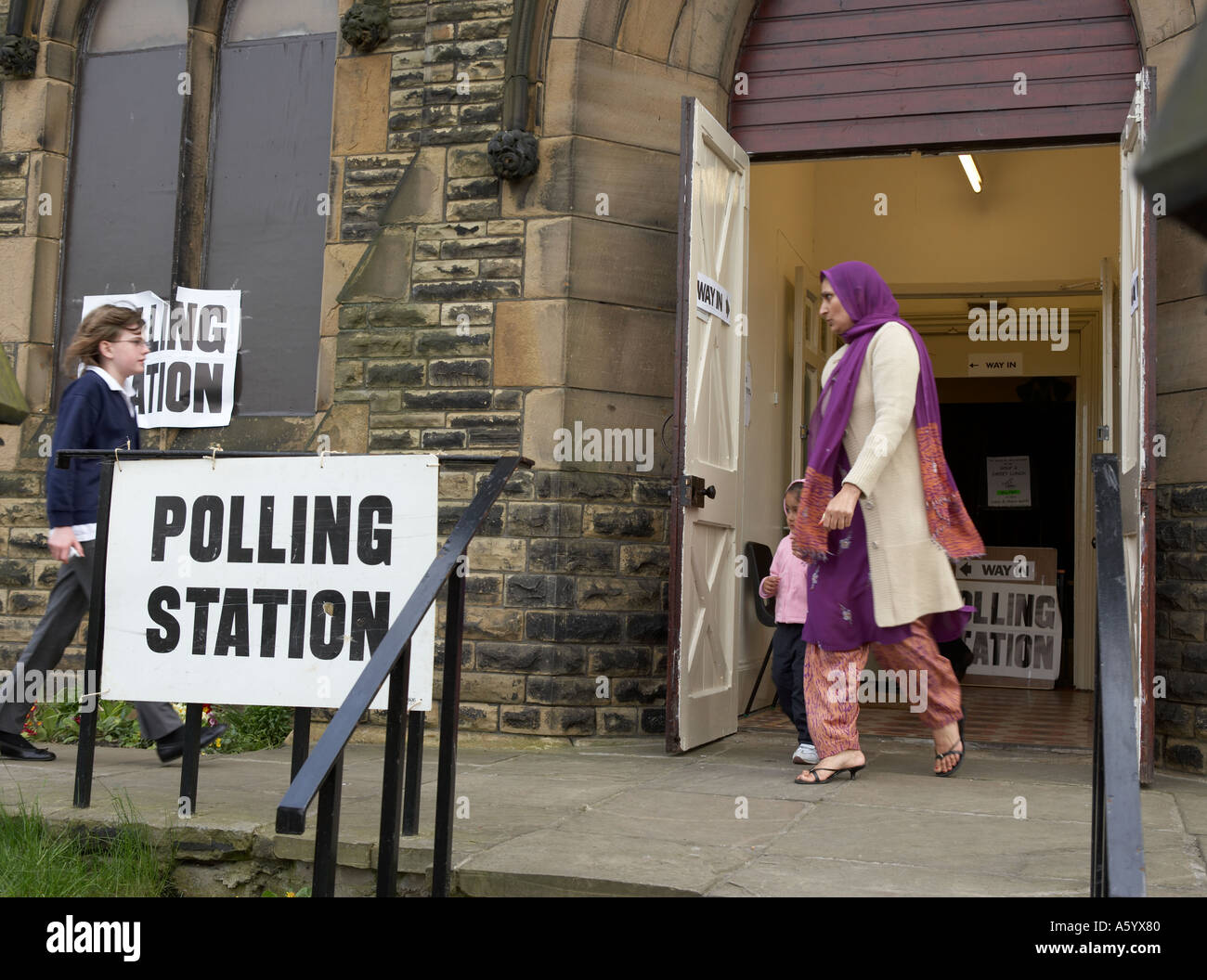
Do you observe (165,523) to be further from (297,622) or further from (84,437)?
(84,437)

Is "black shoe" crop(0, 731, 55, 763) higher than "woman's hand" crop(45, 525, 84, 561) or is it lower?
lower

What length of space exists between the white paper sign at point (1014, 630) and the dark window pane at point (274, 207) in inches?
241

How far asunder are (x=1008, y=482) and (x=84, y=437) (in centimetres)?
964

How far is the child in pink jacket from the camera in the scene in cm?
580

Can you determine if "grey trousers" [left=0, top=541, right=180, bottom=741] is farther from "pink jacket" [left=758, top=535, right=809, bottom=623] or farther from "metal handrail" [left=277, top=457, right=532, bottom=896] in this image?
"pink jacket" [left=758, top=535, right=809, bottom=623]

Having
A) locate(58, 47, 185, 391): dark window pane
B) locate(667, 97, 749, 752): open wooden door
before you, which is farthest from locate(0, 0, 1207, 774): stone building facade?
locate(58, 47, 185, 391): dark window pane

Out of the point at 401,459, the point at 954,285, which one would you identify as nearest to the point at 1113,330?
the point at 954,285

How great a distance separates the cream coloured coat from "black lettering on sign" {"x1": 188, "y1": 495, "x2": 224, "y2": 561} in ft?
7.31

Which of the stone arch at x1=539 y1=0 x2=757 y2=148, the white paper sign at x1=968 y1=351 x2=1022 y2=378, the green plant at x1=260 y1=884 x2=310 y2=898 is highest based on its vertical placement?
the stone arch at x1=539 y1=0 x2=757 y2=148

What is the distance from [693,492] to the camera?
599cm

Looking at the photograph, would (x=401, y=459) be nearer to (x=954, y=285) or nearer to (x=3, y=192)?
(x=3, y=192)

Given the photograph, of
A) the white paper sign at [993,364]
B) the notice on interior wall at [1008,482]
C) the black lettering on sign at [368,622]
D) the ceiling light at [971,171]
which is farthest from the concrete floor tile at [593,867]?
the notice on interior wall at [1008,482]
